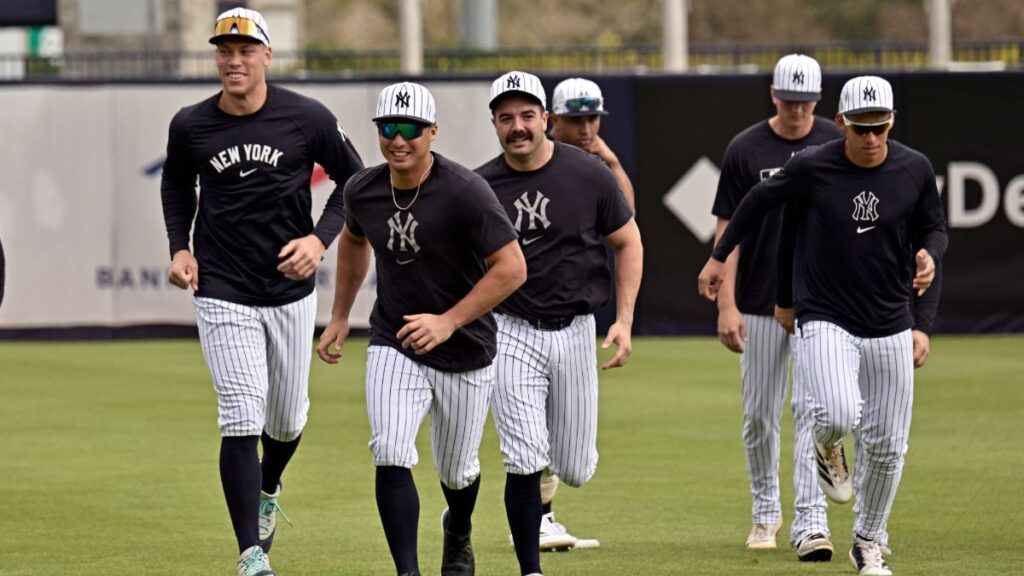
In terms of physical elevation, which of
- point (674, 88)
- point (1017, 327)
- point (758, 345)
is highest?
point (674, 88)

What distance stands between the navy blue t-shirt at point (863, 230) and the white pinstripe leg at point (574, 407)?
1.04 m

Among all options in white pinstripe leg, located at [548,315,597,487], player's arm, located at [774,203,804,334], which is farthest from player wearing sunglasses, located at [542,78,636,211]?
white pinstripe leg, located at [548,315,597,487]

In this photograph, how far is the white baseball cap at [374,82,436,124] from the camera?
7530mm

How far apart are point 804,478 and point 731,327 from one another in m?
0.82

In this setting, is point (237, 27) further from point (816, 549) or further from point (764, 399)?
point (816, 549)

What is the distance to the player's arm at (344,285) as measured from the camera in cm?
813

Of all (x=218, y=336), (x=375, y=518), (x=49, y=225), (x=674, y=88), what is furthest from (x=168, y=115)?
(x=218, y=336)

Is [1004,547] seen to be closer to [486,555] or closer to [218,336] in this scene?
[486,555]

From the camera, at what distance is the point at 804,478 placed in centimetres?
926

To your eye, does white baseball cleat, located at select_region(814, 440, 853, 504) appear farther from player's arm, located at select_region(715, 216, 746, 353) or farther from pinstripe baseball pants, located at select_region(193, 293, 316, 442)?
pinstripe baseball pants, located at select_region(193, 293, 316, 442)

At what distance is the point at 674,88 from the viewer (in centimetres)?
2052

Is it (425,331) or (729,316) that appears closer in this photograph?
(425,331)

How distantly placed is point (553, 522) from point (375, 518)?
1.24 metres

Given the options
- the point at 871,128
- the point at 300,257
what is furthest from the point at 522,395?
the point at 871,128
